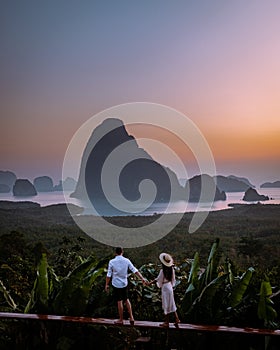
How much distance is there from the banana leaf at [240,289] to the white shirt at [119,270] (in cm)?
77

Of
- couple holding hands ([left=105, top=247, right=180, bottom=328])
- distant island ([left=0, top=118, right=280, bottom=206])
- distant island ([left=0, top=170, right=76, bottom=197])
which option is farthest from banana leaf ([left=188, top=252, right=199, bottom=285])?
distant island ([left=0, top=170, right=76, bottom=197])

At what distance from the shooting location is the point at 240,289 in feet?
10.7

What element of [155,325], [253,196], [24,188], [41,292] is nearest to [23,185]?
[24,188]

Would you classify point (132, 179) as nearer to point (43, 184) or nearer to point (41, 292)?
point (43, 184)

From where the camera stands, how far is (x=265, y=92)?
6020mm

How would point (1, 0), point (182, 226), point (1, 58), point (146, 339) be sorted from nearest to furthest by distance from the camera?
1. point (146, 339)
2. point (182, 226)
3. point (1, 0)
4. point (1, 58)

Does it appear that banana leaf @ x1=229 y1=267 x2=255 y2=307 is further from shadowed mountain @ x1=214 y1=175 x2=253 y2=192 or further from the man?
shadowed mountain @ x1=214 y1=175 x2=253 y2=192

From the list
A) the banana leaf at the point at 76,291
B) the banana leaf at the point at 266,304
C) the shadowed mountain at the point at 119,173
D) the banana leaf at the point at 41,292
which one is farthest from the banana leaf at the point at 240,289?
the shadowed mountain at the point at 119,173

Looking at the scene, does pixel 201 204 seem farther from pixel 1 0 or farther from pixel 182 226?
pixel 1 0

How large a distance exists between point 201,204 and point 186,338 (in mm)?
2974

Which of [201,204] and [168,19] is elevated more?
[168,19]

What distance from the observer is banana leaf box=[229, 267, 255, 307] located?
3.22 metres

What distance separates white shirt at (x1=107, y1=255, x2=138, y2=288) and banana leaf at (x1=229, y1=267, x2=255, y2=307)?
765 mm

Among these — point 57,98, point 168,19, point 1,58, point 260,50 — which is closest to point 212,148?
point 260,50
